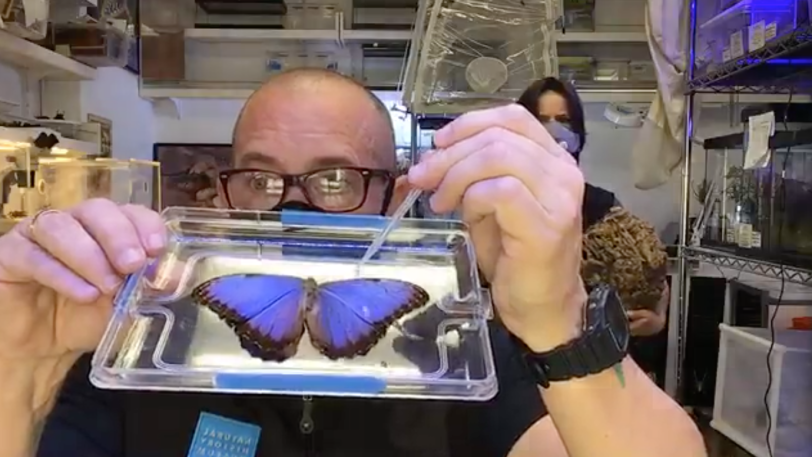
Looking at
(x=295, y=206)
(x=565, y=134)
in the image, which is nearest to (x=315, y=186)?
(x=295, y=206)

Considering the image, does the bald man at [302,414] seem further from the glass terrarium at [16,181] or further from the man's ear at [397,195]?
the glass terrarium at [16,181]

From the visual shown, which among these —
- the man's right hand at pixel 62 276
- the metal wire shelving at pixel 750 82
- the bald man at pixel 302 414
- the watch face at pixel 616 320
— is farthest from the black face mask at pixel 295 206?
the metal wire shelving at pixel 750 82

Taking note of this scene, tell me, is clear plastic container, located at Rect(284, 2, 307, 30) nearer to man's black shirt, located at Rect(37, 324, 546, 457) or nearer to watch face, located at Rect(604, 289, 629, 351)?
man's black shirt, located at Rect(37, 324, 546, 457)

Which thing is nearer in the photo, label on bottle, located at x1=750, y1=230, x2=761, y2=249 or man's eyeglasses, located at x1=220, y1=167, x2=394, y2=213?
man's eyeglasses, located at x1=220, y1=167, x2=394, y2=213

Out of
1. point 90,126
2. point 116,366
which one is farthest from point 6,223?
point 116,366

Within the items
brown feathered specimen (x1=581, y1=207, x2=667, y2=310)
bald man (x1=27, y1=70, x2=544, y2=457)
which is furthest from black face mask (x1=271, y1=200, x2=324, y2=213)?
brown feathered specimen (x1=581, y1=207, x2=667, y2=310)

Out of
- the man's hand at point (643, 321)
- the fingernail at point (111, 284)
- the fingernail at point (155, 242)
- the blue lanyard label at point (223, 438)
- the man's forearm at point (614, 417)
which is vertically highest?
the fingernail at point (155, 242)

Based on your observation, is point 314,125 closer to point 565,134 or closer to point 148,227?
point 148,227
